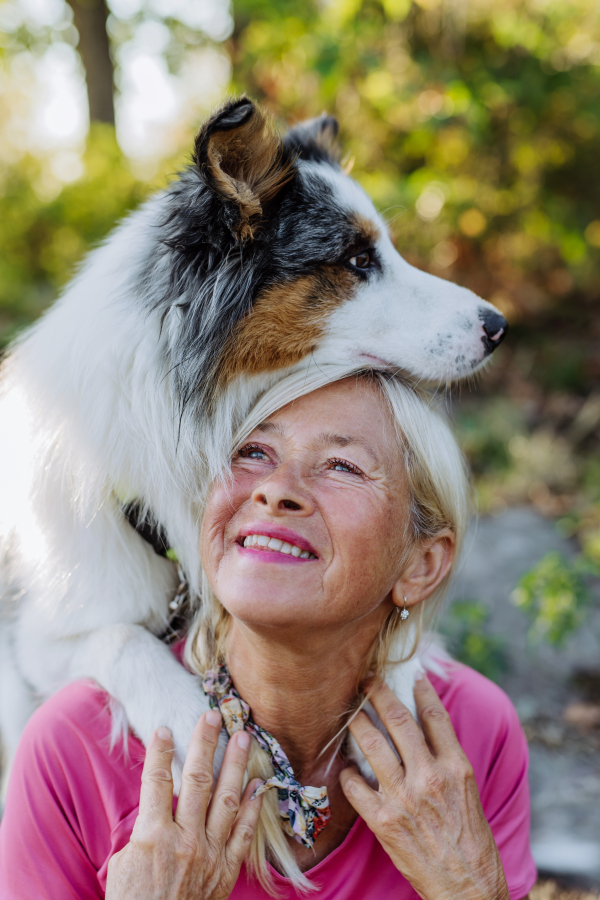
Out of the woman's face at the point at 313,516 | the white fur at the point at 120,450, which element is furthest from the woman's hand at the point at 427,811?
the white fur at the point at 120,450

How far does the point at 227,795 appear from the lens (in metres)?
1.26

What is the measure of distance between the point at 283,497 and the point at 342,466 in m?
0.16

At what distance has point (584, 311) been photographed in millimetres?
6746

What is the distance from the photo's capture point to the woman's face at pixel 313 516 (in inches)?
48.9

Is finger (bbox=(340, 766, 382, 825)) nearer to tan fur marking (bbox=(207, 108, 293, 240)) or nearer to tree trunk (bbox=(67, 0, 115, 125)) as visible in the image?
tan fur marking (bbox=(207, 108, 293, 240))

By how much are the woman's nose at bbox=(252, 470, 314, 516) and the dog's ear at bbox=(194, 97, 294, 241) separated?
0.65m

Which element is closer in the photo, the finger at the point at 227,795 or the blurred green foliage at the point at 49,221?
the finger at the point at 227,795

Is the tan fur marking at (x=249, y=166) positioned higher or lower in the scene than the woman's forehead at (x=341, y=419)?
higher

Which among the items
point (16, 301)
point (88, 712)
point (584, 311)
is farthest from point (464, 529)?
point (584, 311)

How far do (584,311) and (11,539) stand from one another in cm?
627

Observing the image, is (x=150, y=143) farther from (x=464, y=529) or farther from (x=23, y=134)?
(x=464, y=529)

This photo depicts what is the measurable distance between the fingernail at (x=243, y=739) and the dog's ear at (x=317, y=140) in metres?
1.51

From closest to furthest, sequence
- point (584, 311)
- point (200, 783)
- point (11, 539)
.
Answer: point (200, 783) < point (11, 539) < point (584, 311)

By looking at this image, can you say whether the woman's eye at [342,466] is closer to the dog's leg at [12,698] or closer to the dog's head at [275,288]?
the dog's head at [275,288]
